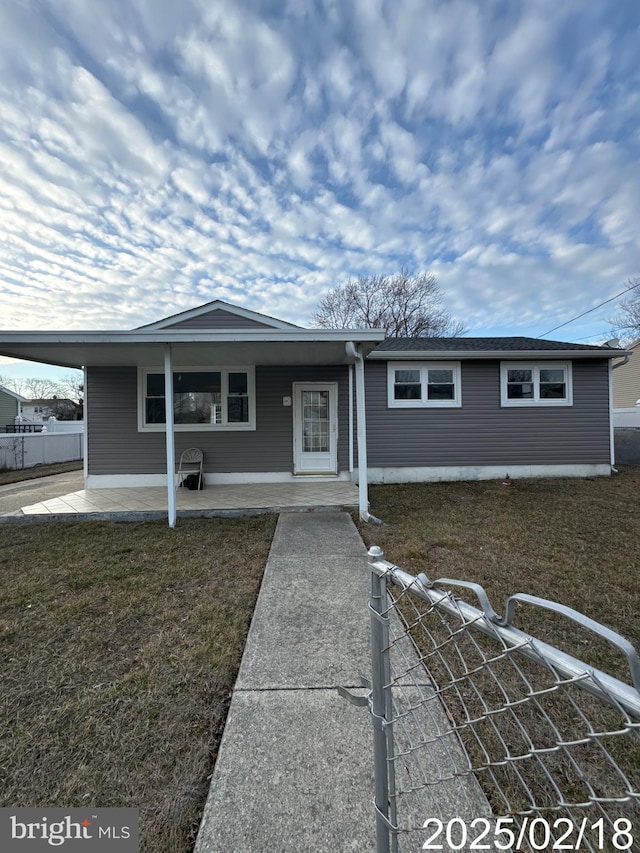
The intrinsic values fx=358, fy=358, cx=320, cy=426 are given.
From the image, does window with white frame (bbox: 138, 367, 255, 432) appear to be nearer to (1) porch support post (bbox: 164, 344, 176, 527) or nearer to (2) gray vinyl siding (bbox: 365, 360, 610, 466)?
(1) porch support post (bbox: 164, 344, 176, 527)

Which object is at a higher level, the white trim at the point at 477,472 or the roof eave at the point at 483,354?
the roof eave at the point at 483,354

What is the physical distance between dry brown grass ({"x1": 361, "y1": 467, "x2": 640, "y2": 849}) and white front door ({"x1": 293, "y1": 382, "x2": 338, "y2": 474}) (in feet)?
4.48

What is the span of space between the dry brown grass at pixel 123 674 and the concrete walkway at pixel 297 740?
0.11 meters

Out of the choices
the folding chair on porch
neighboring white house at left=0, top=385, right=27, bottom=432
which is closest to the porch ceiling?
the folding chair on porch

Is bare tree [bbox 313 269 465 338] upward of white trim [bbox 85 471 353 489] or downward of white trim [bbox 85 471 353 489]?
upward

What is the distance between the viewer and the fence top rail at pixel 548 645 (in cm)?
58

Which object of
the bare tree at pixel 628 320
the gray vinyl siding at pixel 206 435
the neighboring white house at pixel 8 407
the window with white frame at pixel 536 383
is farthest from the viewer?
the neighboring white house at pixel 8 407

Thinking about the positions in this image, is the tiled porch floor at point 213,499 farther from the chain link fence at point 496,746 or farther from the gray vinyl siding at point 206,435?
the chain link fence at point 496,746

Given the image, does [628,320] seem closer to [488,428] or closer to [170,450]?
[488,428]

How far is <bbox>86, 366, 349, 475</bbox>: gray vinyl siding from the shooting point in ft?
24.9

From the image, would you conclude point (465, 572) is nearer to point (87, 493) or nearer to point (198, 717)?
point (198, 717)

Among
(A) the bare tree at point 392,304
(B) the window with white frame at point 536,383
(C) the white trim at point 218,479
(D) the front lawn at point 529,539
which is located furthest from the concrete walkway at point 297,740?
(A) the bare tree at point 392,304

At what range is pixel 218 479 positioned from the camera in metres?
7.73

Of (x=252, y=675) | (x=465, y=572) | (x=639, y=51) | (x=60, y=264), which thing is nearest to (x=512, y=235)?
(x=639, y=51)
